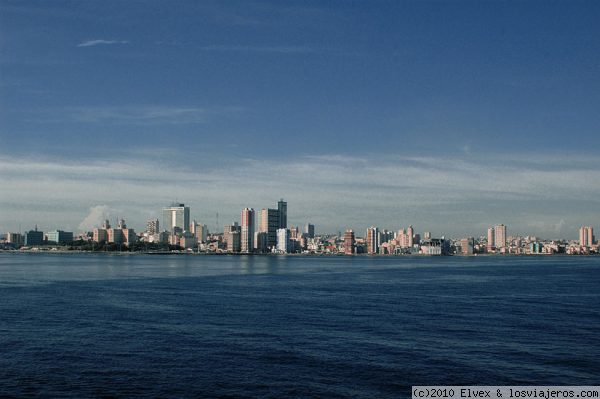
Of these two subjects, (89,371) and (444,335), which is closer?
(89,371)

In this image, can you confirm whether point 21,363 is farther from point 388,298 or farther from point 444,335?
point 388,298

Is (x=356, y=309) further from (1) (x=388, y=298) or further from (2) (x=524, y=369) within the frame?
(2) (x=524, y=369)

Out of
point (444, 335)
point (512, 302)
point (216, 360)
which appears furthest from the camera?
point (512, 302)

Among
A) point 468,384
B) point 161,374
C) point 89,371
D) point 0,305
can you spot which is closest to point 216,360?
point 161,374

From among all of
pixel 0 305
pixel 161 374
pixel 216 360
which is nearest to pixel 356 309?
pixel 216 360

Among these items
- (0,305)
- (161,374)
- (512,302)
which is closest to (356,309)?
(512,302)

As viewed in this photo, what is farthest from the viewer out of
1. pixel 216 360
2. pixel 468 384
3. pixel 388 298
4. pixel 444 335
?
pixel 388 298

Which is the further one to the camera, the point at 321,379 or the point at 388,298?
the point at 388,298

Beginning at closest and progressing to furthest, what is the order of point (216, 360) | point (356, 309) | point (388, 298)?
point (216, 360), point (356, 309), point (388, 298)

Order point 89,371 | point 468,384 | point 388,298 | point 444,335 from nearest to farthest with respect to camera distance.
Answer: point 468,384 → point 89,371 → point 444,335 → point 388,298
